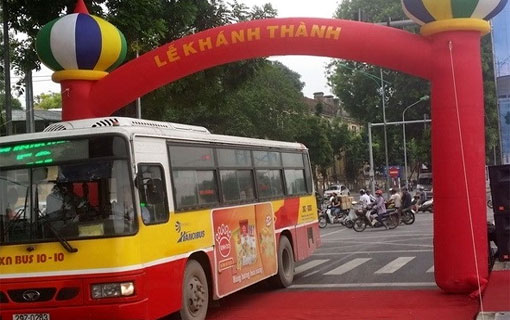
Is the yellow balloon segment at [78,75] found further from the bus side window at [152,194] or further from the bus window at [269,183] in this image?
the bus side window at [152,194]

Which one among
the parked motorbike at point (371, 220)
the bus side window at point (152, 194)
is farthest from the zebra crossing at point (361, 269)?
the parked motorbike at point (371, 220)

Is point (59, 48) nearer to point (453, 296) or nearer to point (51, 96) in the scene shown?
point (453, 296)

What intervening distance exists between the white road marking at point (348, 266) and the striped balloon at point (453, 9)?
5622 millimetres

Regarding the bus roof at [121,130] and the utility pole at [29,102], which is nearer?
the bus roof at [121,130]

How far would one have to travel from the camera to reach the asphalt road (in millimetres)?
11960

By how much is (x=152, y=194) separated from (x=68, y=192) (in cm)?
94

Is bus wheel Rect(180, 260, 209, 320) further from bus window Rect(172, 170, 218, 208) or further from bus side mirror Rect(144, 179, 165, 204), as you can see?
bus side mirror Rect(144, 179, 165, 204)

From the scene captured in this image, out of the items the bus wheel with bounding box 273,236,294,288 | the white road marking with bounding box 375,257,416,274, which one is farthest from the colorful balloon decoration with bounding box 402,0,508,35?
the white road marking with bounding box 375,257,416,274

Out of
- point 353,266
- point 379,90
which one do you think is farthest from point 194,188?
point 379,90

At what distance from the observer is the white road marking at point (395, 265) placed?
13.3m

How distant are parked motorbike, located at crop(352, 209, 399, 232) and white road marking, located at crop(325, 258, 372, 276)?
973 centimetres

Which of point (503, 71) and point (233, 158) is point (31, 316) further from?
point (503, 71)

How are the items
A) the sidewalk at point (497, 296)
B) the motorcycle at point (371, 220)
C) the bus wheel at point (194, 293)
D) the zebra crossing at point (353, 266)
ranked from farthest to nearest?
the motorcycle at point (371, 220) < the zebra crossing at point (353, 266) < the bus wheel at point (194, 293) < the sidewalk at point (497, 296)

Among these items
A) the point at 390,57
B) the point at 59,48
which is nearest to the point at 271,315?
the point at 390,57
